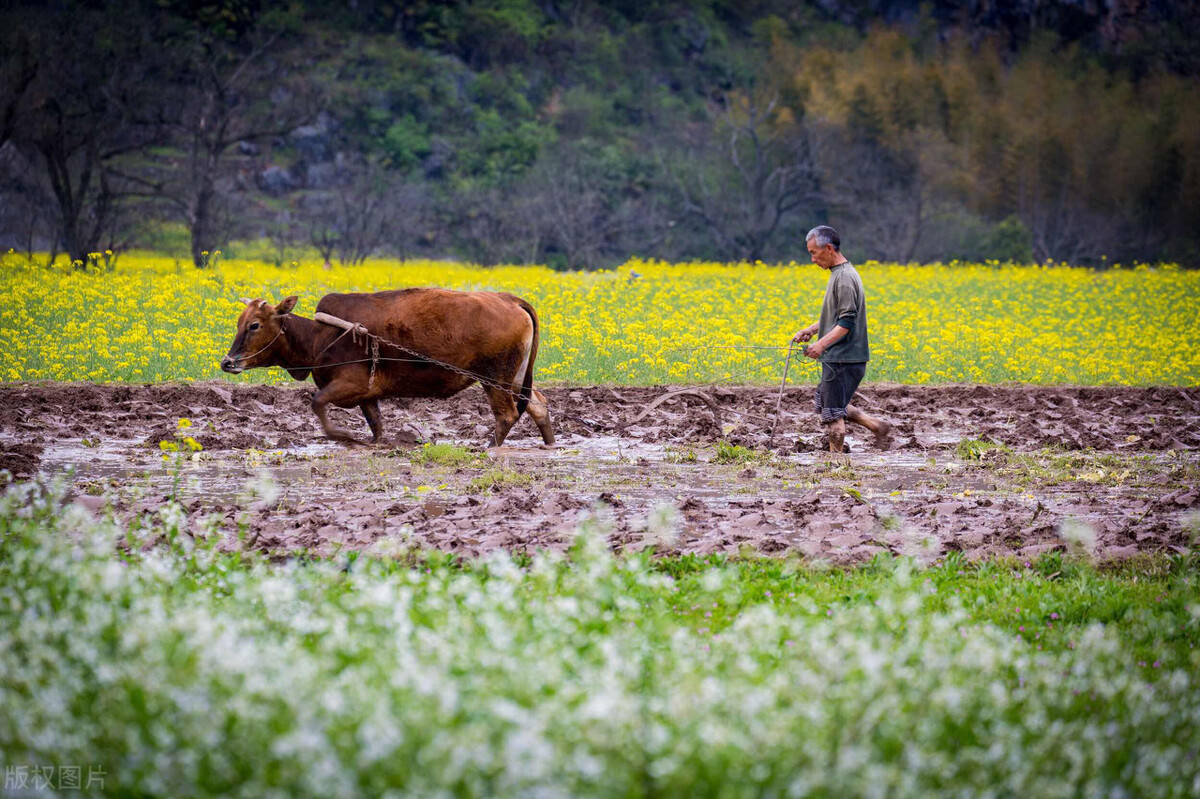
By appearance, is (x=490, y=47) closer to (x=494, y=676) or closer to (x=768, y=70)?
(x=768, y=70)

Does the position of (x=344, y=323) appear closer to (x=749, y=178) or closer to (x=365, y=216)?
(x=365, y=216)

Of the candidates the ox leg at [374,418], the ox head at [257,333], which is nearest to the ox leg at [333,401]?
the ox leg at [374,418]

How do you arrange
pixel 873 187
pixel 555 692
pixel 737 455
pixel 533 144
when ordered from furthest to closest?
pixel 533 144 < pixel 873 187 < pixel 737 455 < pixel 555 692

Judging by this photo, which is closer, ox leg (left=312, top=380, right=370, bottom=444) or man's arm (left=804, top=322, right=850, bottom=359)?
man's arm (left=804, top=322, right=850, bottom=359)

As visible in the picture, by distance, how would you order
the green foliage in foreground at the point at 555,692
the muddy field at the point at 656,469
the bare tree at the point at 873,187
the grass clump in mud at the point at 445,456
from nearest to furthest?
1. the green foliage in foreground at the point at 555,692
2. the muddy field at the point at 656,469
3. the grass clump in mud at the point at 445,456
4. the bare tree at the point at 873,187

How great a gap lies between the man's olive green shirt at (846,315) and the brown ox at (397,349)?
2.59m

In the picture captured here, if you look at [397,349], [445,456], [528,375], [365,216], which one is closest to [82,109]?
[365,216]

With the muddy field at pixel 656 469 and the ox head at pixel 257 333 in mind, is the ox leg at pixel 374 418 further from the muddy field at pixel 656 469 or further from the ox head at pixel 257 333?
the ox head at pixel 257 333

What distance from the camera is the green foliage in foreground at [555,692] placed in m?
3.30

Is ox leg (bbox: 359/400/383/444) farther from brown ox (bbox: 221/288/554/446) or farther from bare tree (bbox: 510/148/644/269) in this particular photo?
bare tree (bbox: 510/148/644/269)

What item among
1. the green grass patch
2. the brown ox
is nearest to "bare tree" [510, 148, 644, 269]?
the brown ox

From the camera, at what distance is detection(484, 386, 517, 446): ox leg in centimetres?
1111

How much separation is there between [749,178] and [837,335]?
133 ft

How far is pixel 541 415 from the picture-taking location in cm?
1116
